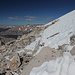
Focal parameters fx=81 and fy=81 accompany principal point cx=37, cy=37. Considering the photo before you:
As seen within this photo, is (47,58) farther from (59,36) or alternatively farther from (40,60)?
(59,36)

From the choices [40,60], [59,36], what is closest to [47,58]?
[40,60]

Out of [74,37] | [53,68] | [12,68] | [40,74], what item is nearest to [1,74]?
[12,68]

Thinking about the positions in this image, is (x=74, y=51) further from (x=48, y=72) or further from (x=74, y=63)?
(x=48, y=72)

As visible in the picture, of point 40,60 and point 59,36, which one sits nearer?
point 40,60

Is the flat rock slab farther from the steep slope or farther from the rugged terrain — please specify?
the steep slope

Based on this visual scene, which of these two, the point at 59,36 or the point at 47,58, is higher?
the point at 59,36

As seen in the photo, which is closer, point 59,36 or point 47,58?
point 47,58

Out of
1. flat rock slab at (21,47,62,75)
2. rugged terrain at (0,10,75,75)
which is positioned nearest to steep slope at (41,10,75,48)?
rugged terrain at (0,10,75,75)

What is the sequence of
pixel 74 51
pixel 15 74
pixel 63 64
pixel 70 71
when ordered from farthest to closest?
pixel 15 74 < pixel 74 51 < pixel 63 64 < pixel 70 71

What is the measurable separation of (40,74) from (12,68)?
450 centimetres

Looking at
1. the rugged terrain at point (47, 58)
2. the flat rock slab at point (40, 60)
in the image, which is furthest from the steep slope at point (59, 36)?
the flat rock slab at point (40, 60)

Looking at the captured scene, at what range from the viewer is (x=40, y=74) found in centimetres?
326

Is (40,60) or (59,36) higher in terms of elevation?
(59,36)

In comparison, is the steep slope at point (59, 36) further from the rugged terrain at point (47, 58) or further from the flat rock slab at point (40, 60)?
the flat rock slab at point (40, 60)
